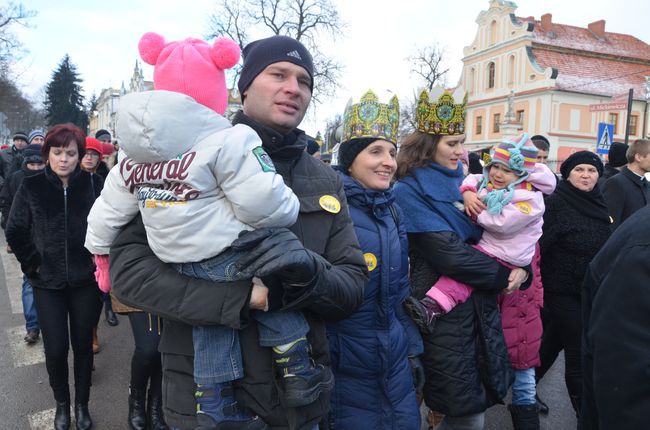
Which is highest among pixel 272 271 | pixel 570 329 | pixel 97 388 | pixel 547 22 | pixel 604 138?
pixel 547 22

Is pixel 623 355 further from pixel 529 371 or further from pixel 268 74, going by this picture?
pixel 529 371

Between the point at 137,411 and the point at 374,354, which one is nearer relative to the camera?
the point at 374,354

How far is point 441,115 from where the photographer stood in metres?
3.03

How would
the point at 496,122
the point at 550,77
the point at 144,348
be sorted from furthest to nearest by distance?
the point at 496,122 → the point at 550,77 → the point at 144,348

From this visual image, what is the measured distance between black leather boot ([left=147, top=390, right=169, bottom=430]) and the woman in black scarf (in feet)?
9.95

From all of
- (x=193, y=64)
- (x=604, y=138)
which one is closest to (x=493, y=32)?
(x=604, y=138)

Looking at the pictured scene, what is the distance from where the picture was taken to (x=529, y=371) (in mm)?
3338

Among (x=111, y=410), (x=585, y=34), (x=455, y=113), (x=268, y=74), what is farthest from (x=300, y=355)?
(x=585, y=34)

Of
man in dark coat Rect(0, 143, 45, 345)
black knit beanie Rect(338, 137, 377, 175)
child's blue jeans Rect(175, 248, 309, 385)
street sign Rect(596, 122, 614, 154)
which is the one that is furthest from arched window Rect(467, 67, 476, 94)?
child's blue jeans Rect(175, 248, 309, 385)

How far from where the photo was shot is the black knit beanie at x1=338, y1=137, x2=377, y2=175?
2621 mm

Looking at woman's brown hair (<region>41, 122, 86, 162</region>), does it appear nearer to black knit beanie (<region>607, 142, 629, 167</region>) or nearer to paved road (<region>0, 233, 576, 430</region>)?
paved road (<region>0, 233, 576, 430</region>)

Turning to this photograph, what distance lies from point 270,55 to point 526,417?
2822mm

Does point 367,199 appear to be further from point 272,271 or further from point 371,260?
point 272,271

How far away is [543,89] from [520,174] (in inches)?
1575
